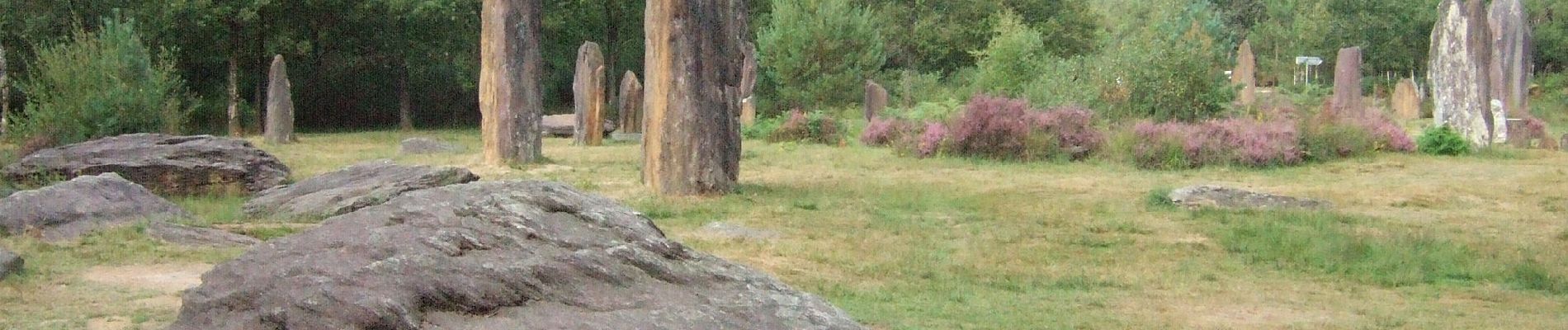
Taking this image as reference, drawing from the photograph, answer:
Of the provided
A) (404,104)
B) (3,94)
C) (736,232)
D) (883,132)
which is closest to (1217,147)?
(883,132)

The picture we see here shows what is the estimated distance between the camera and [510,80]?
16.8 m

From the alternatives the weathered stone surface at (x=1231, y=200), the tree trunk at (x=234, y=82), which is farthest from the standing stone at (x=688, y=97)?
the tree trunk at (x=234, y=82)

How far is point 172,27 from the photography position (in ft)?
86.7

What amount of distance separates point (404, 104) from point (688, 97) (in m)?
20.4

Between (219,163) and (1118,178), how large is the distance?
29.6 ft

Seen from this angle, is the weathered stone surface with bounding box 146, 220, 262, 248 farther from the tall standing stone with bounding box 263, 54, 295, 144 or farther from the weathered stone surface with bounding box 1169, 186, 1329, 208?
the tall standing stone with bounding box 263, 54, 295, 144

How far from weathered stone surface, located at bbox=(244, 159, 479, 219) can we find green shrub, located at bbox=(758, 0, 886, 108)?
730 inches

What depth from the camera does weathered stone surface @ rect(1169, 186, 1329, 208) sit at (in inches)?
453

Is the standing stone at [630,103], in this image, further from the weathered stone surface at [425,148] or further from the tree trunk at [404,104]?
the tree trunk at [404,104]

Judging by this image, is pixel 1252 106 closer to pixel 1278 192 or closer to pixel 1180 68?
pixel 1180 68

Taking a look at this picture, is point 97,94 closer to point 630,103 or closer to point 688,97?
point 688,97

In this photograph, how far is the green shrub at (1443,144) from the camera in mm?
17172

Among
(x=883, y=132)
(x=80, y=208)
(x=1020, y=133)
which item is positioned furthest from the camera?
(x=883, y=132)

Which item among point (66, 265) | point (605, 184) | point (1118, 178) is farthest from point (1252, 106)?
point (66, 265)
